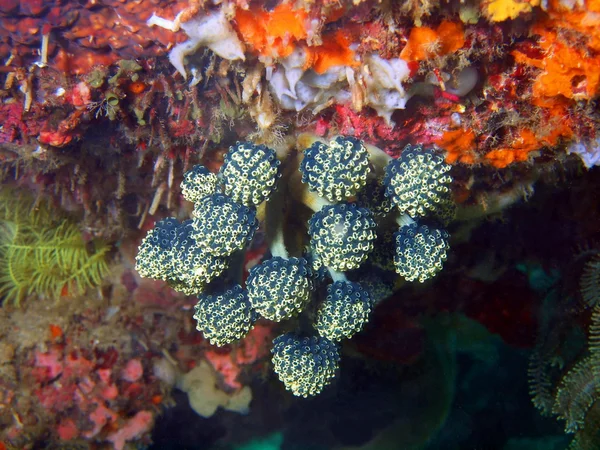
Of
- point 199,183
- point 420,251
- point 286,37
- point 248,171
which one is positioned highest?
point 286,37

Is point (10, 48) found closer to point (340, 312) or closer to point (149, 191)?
point (149, 191)

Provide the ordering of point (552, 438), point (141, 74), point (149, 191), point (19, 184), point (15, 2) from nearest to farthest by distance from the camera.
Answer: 1. point (15, 2)
2. point (141, 74)
3. point (19, 184)
4. point (149, 191)
5. point (552, 438)

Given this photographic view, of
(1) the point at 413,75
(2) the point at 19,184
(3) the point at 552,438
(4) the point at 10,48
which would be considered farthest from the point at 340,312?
(3) the point at 552,438

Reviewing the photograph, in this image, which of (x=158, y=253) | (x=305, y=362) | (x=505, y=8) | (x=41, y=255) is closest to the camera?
(x=505, y=8)

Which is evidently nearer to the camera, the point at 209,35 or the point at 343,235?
the point at 209,35

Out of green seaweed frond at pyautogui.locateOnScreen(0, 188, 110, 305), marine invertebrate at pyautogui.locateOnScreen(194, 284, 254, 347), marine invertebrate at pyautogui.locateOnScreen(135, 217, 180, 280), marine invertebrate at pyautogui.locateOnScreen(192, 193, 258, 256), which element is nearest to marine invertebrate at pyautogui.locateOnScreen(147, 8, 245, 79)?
marine invertebrate at pyautogui.locateOnScreen(192, 193, 258, 256)

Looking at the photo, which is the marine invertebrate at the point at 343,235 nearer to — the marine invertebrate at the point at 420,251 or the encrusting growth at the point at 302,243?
the encrusting growth at the point at 302,243

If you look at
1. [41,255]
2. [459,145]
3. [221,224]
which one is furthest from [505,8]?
[41,255]

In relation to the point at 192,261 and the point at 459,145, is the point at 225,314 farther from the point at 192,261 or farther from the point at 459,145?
the point at 459,145
